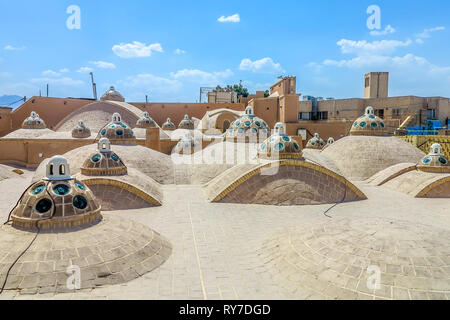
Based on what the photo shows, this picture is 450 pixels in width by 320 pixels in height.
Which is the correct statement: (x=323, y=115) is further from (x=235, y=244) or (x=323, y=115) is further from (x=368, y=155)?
(x=235, y=244)

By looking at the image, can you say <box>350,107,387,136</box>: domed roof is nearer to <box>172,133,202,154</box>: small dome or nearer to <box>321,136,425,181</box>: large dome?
<box>321,136,425,181</box>: large dome

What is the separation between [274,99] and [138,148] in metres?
15.4

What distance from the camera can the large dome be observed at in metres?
17.8

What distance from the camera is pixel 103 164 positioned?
1190 cm

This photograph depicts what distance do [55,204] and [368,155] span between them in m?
16.5

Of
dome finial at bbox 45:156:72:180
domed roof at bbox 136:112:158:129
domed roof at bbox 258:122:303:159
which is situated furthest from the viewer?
domed roof at bbox 136:112:158:129

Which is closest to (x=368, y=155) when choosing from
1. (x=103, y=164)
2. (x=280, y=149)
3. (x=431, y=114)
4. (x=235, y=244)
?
(x=280, y=149)

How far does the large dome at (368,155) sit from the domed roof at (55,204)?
1496 cm

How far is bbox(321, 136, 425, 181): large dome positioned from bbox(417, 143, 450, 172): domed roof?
8.33 ft

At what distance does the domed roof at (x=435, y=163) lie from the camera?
582 inches

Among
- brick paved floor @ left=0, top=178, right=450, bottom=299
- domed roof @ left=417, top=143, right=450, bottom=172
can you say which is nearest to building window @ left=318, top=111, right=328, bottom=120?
domed roof @ left=417, top=143, right=450, bottom=172

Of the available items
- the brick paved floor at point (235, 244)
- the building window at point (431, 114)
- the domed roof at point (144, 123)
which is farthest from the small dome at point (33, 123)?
the building window at point (431, 114)
